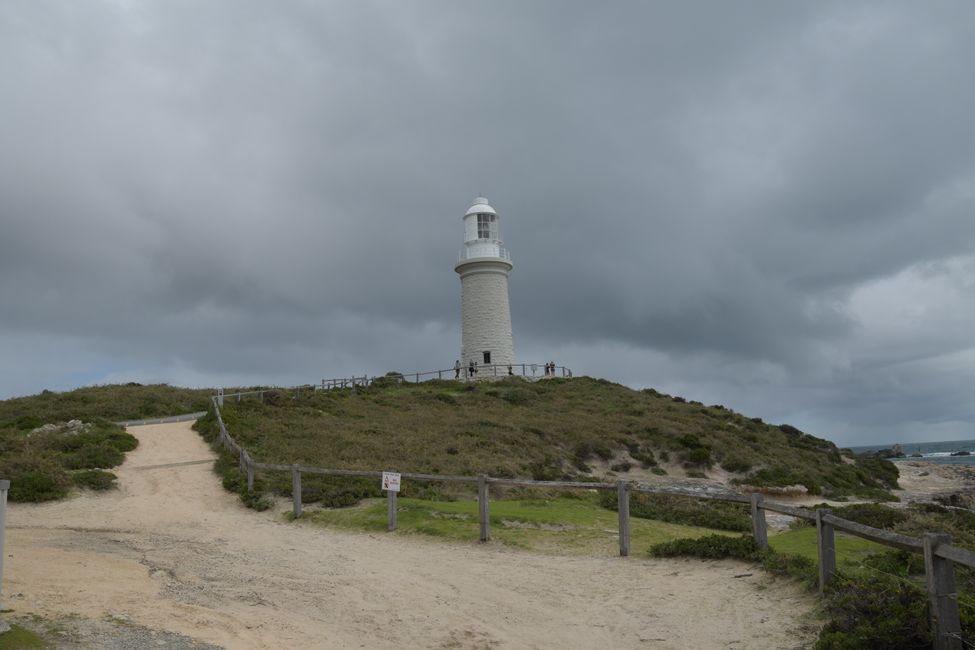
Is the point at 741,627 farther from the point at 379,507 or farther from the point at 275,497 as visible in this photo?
the point at 275,497

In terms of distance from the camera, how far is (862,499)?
94.3ft

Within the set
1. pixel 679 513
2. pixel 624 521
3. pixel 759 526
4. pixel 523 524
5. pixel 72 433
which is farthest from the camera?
pixel 72 433

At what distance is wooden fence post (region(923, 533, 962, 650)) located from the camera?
5.66 meters

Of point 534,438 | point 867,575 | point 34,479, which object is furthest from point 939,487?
point 34,479

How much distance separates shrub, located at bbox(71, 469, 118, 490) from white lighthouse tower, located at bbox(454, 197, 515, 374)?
34522mm

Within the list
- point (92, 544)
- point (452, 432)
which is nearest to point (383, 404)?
point (452, 432)

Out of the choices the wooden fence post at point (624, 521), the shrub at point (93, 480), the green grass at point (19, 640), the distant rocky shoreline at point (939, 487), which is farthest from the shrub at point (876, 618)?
the distant rocky shoreline at point (939, 487)

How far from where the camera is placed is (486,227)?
5369 centimetres

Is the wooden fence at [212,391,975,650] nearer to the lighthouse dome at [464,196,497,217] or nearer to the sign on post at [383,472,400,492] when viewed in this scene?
the sign on post at [383,472,400,492]

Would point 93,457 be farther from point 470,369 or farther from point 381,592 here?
point 470,369

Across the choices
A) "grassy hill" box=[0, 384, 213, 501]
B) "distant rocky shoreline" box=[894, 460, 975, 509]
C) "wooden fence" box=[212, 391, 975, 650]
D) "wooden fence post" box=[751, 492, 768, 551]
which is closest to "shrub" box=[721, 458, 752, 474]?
"distant rocky shoreline" box=[894, 460, 975, 509]

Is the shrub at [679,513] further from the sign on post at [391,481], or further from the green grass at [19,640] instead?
the green grass at [19,640]

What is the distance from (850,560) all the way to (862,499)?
2242 cm

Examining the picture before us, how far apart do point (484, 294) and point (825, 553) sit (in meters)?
44.6
